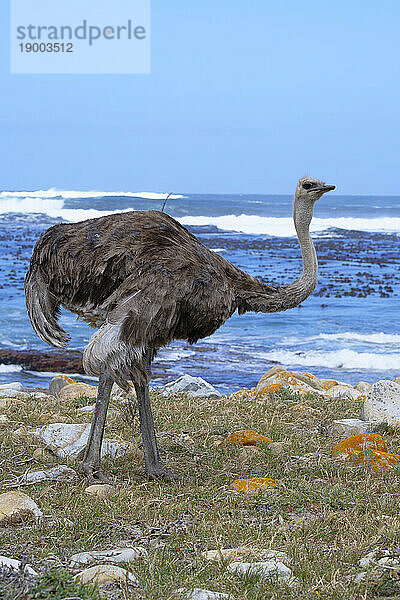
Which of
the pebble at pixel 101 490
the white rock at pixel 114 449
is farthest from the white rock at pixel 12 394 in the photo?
the pebble at pixel 101 490

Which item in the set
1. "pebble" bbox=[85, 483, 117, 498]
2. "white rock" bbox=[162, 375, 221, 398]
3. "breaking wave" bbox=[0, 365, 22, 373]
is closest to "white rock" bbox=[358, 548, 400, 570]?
"pebble" bbox=[85, 483, 117, 498]

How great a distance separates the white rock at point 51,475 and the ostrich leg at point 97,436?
12cm

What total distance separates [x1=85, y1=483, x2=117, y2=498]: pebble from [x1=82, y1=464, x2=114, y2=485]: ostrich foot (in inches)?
3.1

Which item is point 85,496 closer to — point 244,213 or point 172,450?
point 172,450

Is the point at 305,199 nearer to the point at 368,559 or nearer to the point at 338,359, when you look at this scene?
the point at 368,559

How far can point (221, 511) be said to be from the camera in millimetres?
4176

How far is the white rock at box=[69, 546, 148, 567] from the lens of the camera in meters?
3.40

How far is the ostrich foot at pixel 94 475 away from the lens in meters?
4.55

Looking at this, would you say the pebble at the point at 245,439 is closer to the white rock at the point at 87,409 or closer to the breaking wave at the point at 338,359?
the white rock at the point at 87,409

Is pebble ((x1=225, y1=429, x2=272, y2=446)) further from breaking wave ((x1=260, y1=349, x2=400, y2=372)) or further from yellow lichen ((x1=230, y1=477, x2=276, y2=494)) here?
breaking wave ((x1=260, y1=349, x2=400, y2=372))

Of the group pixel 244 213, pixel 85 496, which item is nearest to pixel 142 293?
pixel 85 496

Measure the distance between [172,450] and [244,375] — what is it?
17.2 feet

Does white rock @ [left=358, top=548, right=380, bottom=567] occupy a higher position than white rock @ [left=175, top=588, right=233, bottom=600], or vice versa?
white rock @ [left=175, top=588, right=233, bottom=600]

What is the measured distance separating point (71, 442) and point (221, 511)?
1.38m
